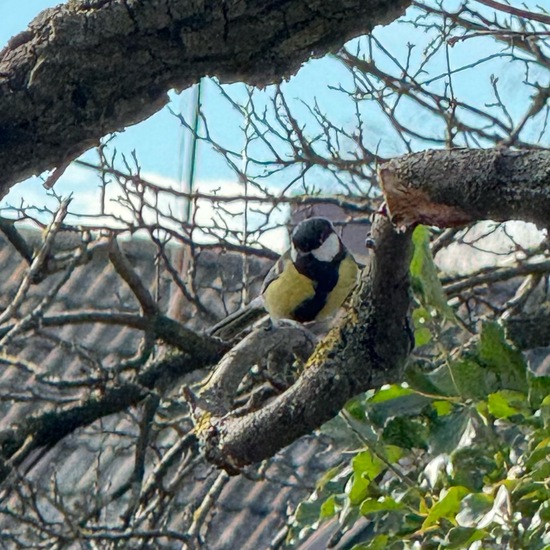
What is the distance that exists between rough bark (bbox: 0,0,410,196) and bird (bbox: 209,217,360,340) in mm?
810

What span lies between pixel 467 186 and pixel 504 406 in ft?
0.95

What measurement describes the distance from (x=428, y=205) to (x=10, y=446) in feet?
4.25

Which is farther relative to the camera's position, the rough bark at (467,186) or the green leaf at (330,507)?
the green leaf at (330,507)

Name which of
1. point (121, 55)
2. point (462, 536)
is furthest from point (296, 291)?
point (462, 536)

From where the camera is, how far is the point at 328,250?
6.24 ft

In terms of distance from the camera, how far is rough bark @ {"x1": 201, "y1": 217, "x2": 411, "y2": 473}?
0.85m

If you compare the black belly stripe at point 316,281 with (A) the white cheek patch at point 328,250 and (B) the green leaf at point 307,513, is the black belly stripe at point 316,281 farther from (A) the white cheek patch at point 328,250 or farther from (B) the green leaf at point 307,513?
(B) the green leaf at point 307,513

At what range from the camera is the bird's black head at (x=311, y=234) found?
6.26 feet

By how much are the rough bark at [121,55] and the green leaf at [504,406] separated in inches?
14.3

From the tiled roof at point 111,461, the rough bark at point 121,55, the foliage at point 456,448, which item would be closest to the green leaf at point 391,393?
the foliage at point 456,448

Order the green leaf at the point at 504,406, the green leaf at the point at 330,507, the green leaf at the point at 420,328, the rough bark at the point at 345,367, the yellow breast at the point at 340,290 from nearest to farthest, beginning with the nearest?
the rough bark at the point at 345,367, the green leaf at the point at 504,406, the green leaf at the point at 420,328, the green leaf at the point at 330,507, the yellow breast at the point at 340,290

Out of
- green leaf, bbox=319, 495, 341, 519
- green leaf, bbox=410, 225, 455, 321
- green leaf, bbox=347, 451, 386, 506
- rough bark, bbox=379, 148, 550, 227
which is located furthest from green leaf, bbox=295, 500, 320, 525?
rough bark, bbox=379, 148, 550, 227

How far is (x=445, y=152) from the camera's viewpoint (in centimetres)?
78

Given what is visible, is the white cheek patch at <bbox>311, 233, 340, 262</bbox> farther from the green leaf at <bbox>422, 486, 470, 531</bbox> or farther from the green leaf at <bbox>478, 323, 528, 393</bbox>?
the green leaf at <bbox>422, 486, 470, 531</bbox>
